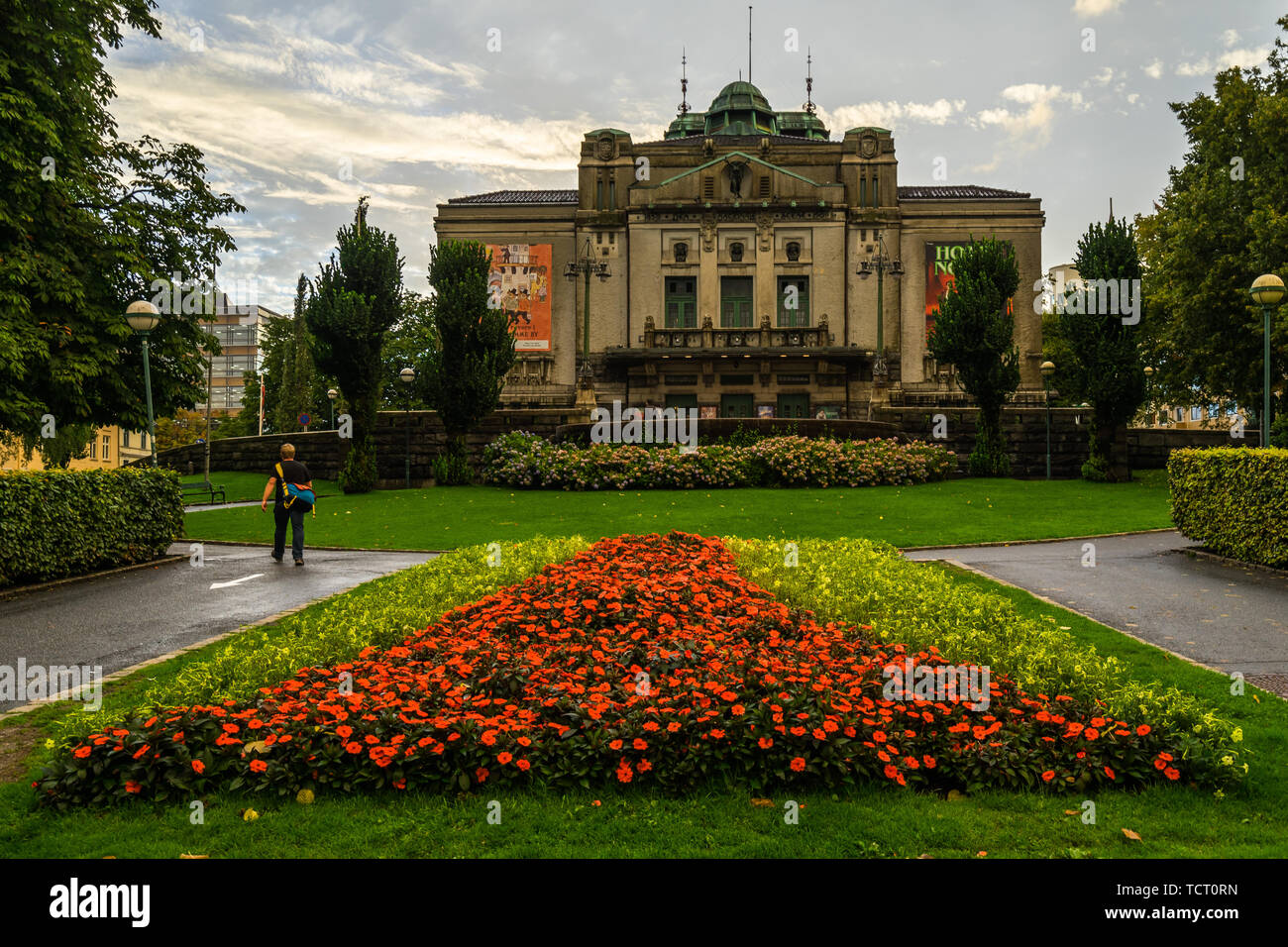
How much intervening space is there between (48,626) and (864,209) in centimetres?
4164

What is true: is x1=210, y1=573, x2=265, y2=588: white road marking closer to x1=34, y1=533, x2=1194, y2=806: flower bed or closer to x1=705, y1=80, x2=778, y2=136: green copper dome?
x1=34, y1=533, x2=1194, y2=806: flower bed

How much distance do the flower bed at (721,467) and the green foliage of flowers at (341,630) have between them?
45.0 feet

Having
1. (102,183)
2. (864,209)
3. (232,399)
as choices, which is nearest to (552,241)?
(864,209)

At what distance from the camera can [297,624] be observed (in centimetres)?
876

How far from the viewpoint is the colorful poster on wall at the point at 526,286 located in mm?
45094

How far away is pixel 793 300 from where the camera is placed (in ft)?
144

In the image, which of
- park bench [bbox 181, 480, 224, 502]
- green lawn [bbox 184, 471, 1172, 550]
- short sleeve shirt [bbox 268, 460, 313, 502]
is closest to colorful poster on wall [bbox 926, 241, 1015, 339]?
green lawn [bbox 184, 471, 1172, 550]

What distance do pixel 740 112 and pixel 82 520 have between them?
5106 cm

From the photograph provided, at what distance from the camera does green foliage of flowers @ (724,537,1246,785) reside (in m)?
5.16

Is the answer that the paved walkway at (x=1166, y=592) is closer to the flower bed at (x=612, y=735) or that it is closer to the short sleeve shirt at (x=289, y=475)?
the flower bed at (x=612, y=735)

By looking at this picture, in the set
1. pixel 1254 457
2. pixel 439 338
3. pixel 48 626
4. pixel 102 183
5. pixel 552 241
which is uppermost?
pixel 552 241

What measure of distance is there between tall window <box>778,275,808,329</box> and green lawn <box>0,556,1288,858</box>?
40427 millimetres

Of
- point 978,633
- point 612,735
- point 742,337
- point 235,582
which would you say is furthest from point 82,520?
point 742,337
